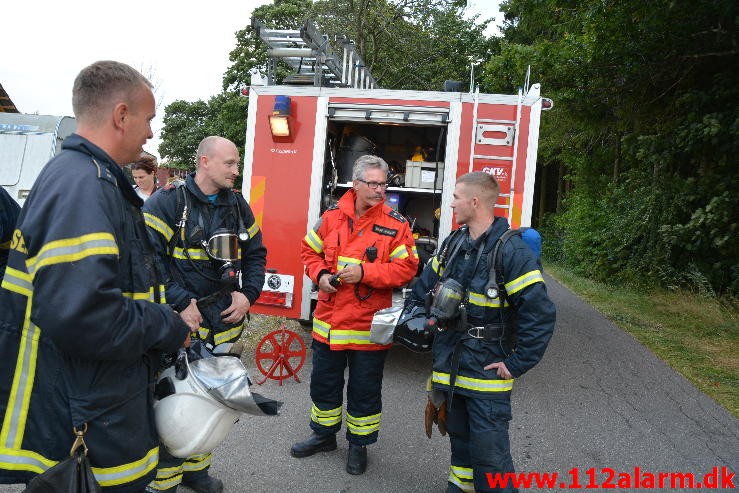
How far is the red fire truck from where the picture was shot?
481cm

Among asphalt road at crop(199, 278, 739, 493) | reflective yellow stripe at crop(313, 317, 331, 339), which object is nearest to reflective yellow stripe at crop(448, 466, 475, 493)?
asphalt road at crop(199, 278, 739, 493)

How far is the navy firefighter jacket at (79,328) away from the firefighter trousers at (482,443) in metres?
1.61

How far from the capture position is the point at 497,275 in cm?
275

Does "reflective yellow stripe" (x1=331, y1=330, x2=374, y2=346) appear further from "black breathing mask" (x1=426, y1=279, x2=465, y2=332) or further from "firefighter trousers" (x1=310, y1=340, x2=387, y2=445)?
"black breathing mask" (x1=426, y1=279, x2=465, y2=332)

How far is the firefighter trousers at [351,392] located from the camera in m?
3.44

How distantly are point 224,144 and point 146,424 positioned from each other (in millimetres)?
1783

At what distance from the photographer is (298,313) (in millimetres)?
5156

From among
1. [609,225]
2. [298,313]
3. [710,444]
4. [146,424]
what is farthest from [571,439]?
[609,225]

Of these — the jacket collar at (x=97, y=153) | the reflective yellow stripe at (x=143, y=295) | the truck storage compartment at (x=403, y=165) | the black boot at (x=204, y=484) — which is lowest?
the black boot at (x=204, y=484)

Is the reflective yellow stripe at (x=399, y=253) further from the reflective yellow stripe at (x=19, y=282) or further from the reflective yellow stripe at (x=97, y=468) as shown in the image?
the reflective yellow stripe at (x=19, y=282)

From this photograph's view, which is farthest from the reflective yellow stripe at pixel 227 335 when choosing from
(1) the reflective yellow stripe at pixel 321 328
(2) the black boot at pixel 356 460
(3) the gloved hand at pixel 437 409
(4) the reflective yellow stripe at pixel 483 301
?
(4) the reflective yellow stripe at pixel 483 301

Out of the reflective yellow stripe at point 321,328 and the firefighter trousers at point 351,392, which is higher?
the reflective yellow stripe at point 321,328

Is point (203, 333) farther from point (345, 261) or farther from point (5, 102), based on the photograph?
point (5, 102)

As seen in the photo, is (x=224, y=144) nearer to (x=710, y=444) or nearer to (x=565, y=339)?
(x=710, y=444)
